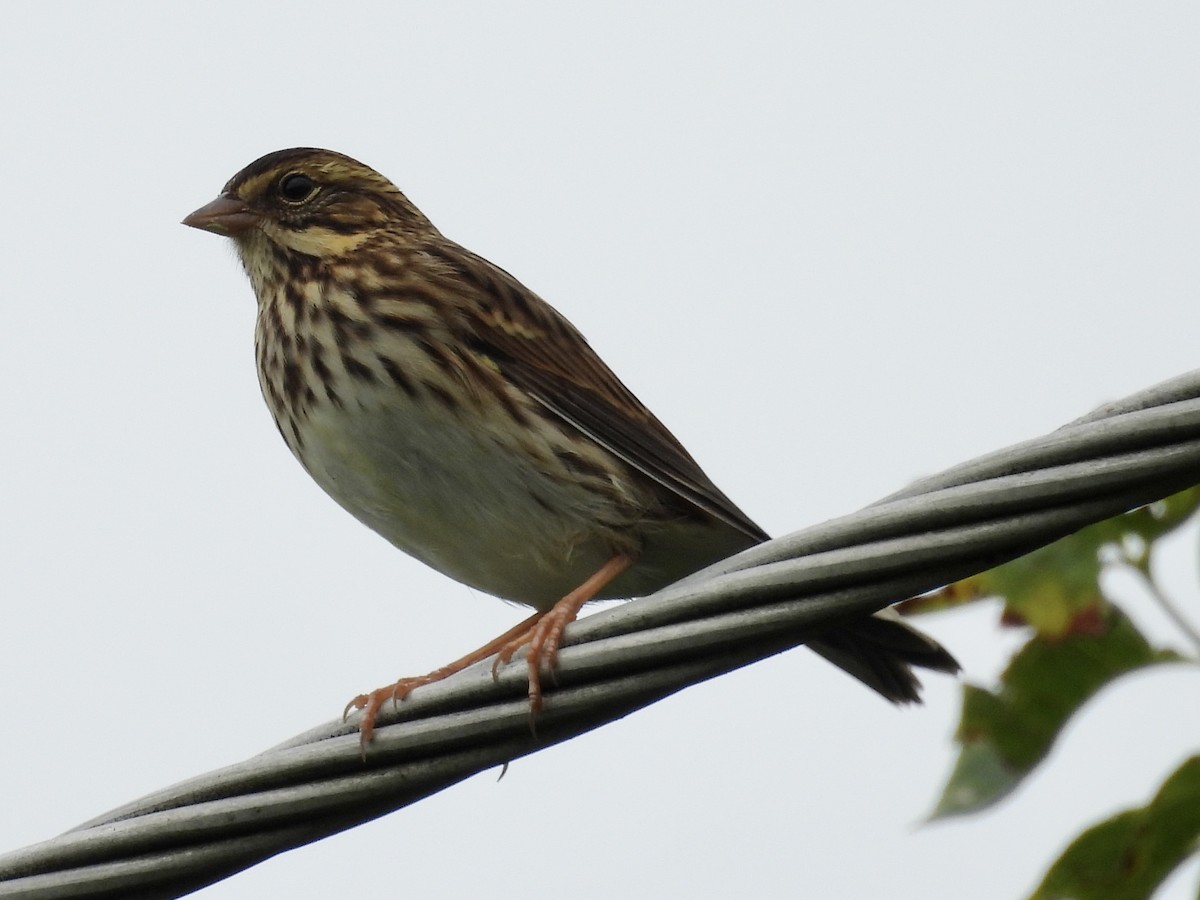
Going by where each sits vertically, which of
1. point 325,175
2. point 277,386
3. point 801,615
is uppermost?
point 325,175

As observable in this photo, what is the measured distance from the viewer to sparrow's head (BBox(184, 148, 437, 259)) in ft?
18.8

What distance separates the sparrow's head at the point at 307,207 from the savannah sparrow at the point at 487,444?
7.8 inches

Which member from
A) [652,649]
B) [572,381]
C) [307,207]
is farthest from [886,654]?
[307,207]

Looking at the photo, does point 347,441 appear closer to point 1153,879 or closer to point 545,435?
point 545,435

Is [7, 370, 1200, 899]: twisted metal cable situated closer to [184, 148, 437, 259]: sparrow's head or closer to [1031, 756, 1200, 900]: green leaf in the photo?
[1031, 756, 1200, 900]: green leaf

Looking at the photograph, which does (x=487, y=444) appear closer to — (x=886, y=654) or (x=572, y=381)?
(x=572, y=381)

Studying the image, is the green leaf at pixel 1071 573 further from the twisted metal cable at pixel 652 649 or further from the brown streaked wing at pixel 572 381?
the brown streaked wing at pixel 572 381

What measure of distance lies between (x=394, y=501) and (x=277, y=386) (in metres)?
0.54

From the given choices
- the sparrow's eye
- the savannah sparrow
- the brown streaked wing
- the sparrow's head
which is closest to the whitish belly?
the savannah sparrow

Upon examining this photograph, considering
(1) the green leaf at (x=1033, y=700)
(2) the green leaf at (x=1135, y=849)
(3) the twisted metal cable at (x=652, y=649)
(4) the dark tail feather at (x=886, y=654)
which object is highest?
(3) the twisted metal cable at (x=652, y=649)

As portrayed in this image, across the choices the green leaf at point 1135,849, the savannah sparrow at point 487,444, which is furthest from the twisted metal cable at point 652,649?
the savannah sparrow at point 487,444

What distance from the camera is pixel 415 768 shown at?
2.94 meters

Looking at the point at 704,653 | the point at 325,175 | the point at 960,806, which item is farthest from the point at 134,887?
the point at 325,175

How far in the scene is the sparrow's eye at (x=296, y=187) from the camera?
236 inches
